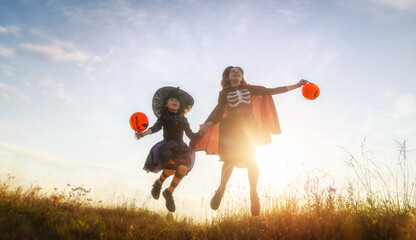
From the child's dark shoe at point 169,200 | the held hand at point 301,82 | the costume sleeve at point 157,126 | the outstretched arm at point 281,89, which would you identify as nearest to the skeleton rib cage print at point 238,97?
the outstretched arm at point 281,89

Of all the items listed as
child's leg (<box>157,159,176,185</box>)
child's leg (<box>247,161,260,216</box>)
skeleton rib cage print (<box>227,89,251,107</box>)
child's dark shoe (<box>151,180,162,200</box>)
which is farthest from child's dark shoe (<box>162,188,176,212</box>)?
skeleton rib cage print (<box>227,89,251,107</box>)

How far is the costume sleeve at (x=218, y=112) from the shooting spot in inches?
212

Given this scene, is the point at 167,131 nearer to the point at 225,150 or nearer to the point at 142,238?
the point at 225,150

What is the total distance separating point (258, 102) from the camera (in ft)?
18.7

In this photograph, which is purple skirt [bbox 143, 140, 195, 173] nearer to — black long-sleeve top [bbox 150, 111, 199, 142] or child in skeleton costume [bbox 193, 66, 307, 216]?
black long-sleeve top [bbox 150, 111, 199, 142]

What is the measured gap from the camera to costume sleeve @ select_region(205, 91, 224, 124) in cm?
538

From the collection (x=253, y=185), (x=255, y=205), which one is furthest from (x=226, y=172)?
(x=255, y=205)

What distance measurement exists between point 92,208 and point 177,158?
2376 mm

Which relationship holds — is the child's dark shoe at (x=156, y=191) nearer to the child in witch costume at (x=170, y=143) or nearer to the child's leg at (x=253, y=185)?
the child in witch costume at (x=170, y=143)

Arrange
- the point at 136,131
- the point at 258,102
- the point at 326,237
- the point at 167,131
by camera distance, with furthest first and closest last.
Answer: the point at 258,102
the point at 167,131
the point at 136,131
the point at 326,237

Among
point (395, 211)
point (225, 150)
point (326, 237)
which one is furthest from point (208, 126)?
point (395, 211)

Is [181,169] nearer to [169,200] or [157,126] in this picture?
[169,200]

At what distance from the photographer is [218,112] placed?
17.8 ft

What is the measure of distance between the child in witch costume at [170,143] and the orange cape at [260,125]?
24cm
